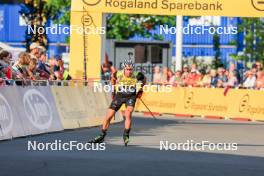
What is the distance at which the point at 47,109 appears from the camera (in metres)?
21.7

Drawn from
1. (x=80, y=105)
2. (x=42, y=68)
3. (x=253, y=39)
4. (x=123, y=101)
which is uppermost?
(x=253, y=39)

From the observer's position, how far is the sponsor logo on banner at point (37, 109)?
66.8ft

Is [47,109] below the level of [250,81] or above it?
below

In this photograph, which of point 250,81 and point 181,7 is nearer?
point 181,7

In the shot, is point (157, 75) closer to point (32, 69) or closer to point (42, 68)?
point (42, 68)

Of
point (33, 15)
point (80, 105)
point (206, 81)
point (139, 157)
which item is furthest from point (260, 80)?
point (139, 157)

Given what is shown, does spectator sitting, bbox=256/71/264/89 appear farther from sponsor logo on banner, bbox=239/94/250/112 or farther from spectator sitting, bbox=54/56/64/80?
spectator sitting, bbox=54/56/64/80

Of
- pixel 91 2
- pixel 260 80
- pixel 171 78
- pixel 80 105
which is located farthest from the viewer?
pixel 171 78

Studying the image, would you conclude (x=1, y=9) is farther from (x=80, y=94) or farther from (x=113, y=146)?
(x=113, y=146)

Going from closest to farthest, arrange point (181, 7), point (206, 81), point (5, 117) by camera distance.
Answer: point (5, 117) → point (181, 7) → point (206, 81)

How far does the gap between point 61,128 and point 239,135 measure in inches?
165
